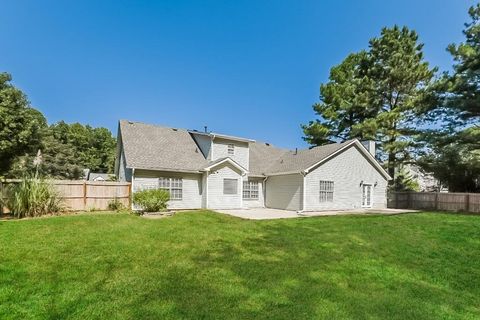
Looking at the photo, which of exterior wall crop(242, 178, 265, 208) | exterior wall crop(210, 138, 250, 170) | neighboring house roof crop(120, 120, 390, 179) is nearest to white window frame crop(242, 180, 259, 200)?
exterior wall crop(242, 178, 265, 208)

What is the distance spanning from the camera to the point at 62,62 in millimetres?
17094

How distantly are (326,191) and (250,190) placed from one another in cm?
548

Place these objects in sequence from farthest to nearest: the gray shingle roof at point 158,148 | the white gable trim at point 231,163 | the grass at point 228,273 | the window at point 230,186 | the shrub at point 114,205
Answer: the window at point 230,186, the white gable trim at point 231,163, the gray shingle roof at point 158,148, the shrub at point 114,205, the grass at point 228,273

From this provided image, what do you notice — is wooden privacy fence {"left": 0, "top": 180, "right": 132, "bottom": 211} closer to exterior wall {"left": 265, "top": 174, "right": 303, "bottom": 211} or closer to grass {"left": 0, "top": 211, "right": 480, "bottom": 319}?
grass {"left": 0, "top": 211, "right": 480, "bottom": 319}

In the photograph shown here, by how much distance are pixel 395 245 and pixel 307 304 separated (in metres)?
5.74

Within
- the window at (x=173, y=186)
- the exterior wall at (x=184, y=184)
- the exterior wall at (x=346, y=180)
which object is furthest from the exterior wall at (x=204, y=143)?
the exterior wall at (x=346, y=180)

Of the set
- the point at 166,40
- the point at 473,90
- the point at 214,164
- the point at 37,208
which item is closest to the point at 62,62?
the point at 166,40

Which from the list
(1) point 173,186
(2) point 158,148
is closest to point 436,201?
(1) point 173,186

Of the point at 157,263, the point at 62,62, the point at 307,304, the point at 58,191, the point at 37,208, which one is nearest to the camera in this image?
the point at 307,304

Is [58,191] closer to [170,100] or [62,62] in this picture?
[62,62]

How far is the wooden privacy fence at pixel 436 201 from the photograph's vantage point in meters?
19.2

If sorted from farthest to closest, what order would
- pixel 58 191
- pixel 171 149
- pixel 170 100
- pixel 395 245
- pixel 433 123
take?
pixel 433 123 → pixel 170 100 → pixel 171 149 → pixel 58 191 → pixel 395 245

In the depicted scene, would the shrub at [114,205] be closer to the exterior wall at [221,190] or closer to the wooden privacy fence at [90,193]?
the wooden privacy fence at [90,193]

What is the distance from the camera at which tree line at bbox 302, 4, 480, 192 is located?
20.6m
